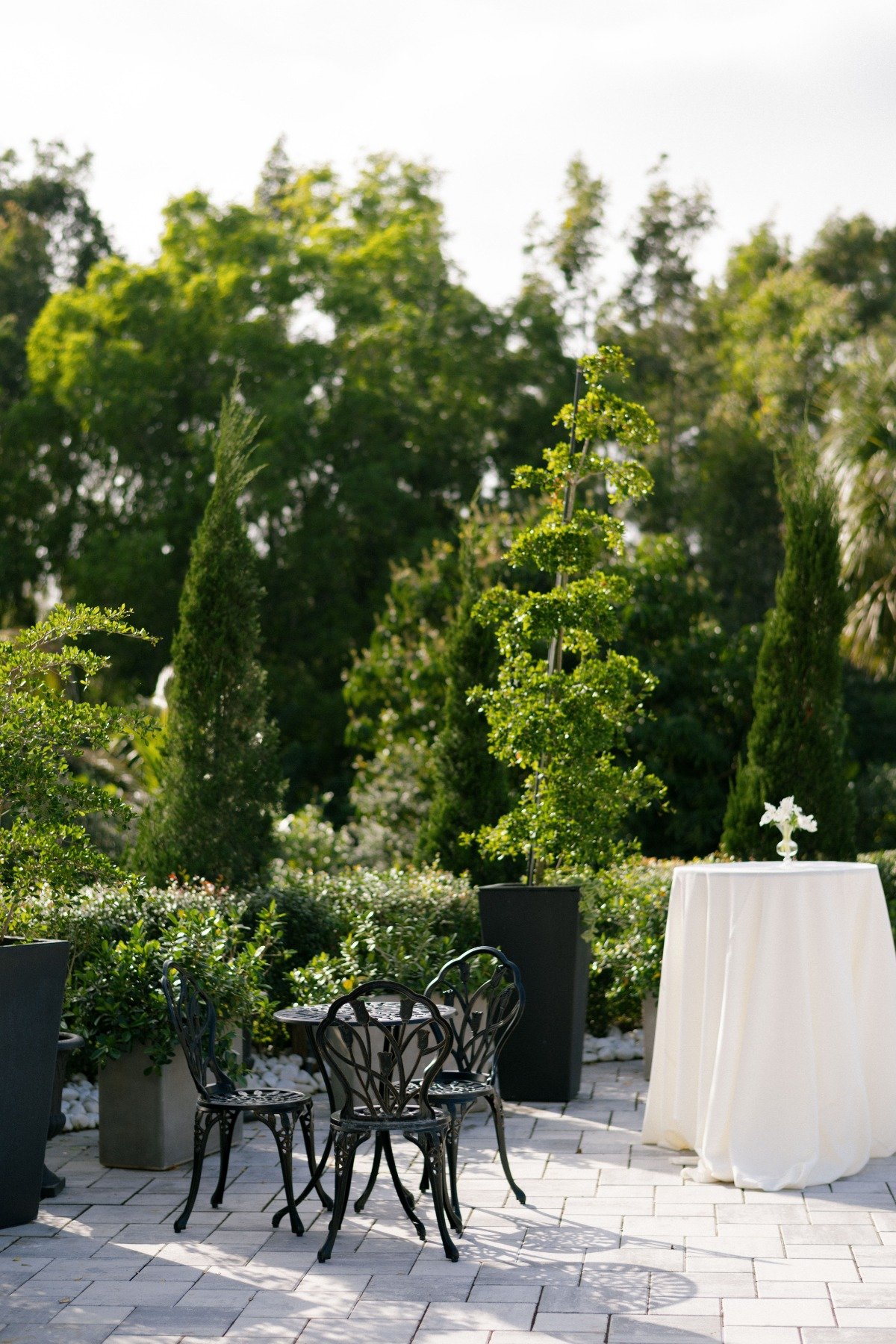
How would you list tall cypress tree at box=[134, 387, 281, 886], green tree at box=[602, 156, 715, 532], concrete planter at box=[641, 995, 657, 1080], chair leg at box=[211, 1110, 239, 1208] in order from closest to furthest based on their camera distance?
chair leg at box=[211, 1110, 239, 1208] < concrete planter at box=[641, 995, 657, 1080] < tall cypress tree at box=[134, 387, 281, 886] < green tree at box=[602, 156, 715, 532]

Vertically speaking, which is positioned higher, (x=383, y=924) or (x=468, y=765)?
(x=468, y=765)

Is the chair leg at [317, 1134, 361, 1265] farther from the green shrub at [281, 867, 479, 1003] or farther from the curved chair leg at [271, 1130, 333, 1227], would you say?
the green shrub at [281, 867, 479, 1003]

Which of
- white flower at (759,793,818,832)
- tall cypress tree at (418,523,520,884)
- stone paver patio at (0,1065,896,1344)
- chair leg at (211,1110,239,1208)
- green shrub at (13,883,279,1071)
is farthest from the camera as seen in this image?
tall cypress tree at (418,523,520,884)

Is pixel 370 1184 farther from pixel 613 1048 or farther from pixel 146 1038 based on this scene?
pixel 613 1048

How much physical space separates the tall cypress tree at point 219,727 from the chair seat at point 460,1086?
3.06 meters

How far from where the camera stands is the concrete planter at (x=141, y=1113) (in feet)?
18.5

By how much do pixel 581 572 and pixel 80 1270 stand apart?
4.31 meters

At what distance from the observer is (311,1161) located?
16.1 ft

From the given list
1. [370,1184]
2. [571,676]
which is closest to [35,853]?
[370,1184]

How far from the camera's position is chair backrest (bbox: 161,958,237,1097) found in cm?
479

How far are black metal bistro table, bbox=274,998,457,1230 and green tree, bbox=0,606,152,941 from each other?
3.09 ft

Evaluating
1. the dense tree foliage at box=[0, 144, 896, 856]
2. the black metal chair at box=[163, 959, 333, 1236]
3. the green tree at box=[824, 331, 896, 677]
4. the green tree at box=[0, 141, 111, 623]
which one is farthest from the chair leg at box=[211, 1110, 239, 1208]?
the green tree at box=[0, 141, 111, 623]

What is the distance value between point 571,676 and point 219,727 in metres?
2.20

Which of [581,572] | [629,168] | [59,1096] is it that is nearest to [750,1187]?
[59,1096]
